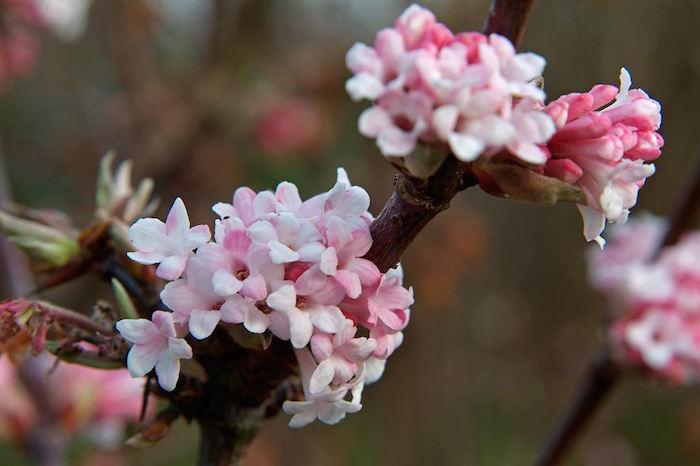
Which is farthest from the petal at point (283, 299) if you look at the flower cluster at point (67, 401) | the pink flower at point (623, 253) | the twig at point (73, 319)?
the pink flower at point (623, 253)

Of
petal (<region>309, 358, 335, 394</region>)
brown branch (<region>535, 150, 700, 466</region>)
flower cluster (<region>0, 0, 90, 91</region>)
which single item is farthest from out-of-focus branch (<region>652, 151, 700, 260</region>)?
flower cluster (<region>0, 0, 90, 91</region>)

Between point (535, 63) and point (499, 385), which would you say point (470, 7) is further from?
point (535, 63)

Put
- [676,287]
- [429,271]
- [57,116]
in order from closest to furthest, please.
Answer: [676,287], [429,271], [57,116]

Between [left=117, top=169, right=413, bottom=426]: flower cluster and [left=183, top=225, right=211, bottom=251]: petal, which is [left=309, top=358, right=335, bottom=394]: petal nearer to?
[left=117, top=169, right=413, bottom=426]: flower cluster

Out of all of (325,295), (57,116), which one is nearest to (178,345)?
(325,295)

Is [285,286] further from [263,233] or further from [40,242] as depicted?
[40,242]

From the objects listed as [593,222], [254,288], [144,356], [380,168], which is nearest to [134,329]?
[144,356]
